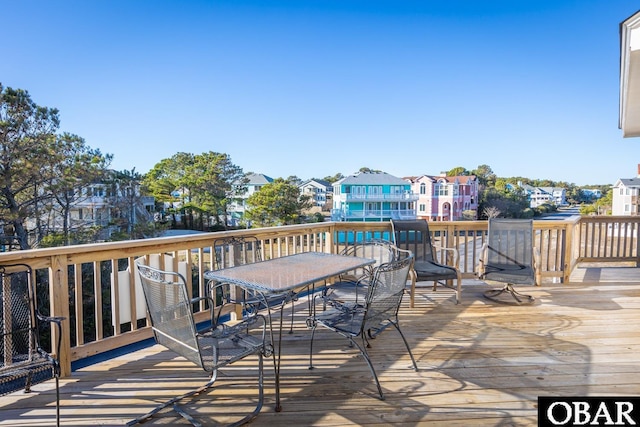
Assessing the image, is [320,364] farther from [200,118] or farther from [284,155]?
[284,155]

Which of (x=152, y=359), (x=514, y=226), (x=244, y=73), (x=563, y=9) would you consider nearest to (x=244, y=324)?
(x=152, y=359)

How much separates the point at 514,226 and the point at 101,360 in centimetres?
474

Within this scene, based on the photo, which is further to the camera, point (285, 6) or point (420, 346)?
point (285, 6)

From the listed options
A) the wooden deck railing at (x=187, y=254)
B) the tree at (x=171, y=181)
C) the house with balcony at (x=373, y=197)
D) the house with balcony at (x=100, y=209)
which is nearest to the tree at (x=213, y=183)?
the tree at (x=171, y=181)

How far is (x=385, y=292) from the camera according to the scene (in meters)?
2.29

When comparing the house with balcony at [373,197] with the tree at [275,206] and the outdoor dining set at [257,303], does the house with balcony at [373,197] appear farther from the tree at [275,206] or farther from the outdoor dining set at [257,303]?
the outdoor dining set at [257,303]

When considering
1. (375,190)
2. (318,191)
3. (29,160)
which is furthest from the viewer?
(318,191)

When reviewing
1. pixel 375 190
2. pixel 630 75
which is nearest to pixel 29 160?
pixel 630 75

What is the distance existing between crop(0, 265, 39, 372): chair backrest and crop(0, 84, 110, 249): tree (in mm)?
10044

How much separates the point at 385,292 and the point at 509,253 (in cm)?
306

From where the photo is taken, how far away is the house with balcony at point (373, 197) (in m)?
19.4

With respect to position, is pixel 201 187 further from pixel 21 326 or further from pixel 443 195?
pixel 21 326

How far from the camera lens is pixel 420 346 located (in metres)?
2.96

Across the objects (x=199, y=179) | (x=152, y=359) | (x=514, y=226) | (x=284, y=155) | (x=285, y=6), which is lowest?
(x=152, y=359)
